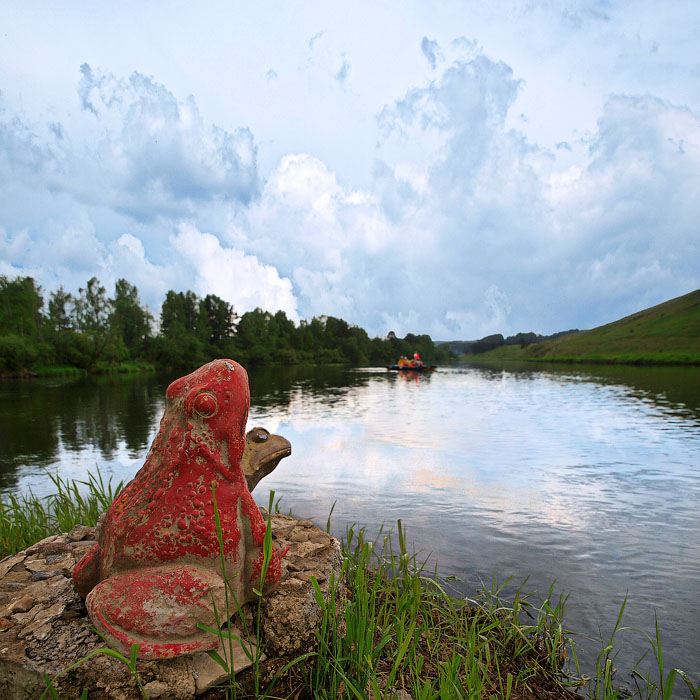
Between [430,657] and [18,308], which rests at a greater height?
[18,308]

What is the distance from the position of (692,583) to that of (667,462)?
23.3ft

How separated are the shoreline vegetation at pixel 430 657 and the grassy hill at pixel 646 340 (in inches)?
2714

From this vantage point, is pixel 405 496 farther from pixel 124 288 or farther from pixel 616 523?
pixel 124 288

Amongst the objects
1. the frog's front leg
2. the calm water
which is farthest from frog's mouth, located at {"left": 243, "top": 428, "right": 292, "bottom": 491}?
the calm water

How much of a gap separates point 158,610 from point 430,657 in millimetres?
1982

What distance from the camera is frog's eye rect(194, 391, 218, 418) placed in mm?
2256

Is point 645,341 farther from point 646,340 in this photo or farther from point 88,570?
point 88,570

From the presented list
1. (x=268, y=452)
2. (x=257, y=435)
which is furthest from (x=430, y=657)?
(x=257, y=435)

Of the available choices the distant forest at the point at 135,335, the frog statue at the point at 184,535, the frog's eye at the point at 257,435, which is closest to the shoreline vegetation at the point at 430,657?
the frog statue at the point at 184,535

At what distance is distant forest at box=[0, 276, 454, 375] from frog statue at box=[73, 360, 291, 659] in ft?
155

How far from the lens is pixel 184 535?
7.28 ft

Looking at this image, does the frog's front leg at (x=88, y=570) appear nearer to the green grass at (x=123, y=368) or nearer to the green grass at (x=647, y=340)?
the green grass at (x=123, y=368)

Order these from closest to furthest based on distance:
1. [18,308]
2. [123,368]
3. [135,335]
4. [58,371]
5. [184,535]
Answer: [184,535] → [58,371] → [18,308] → [123,368] → [135,335]

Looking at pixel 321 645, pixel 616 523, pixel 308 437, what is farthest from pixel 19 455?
pixel 616 523
